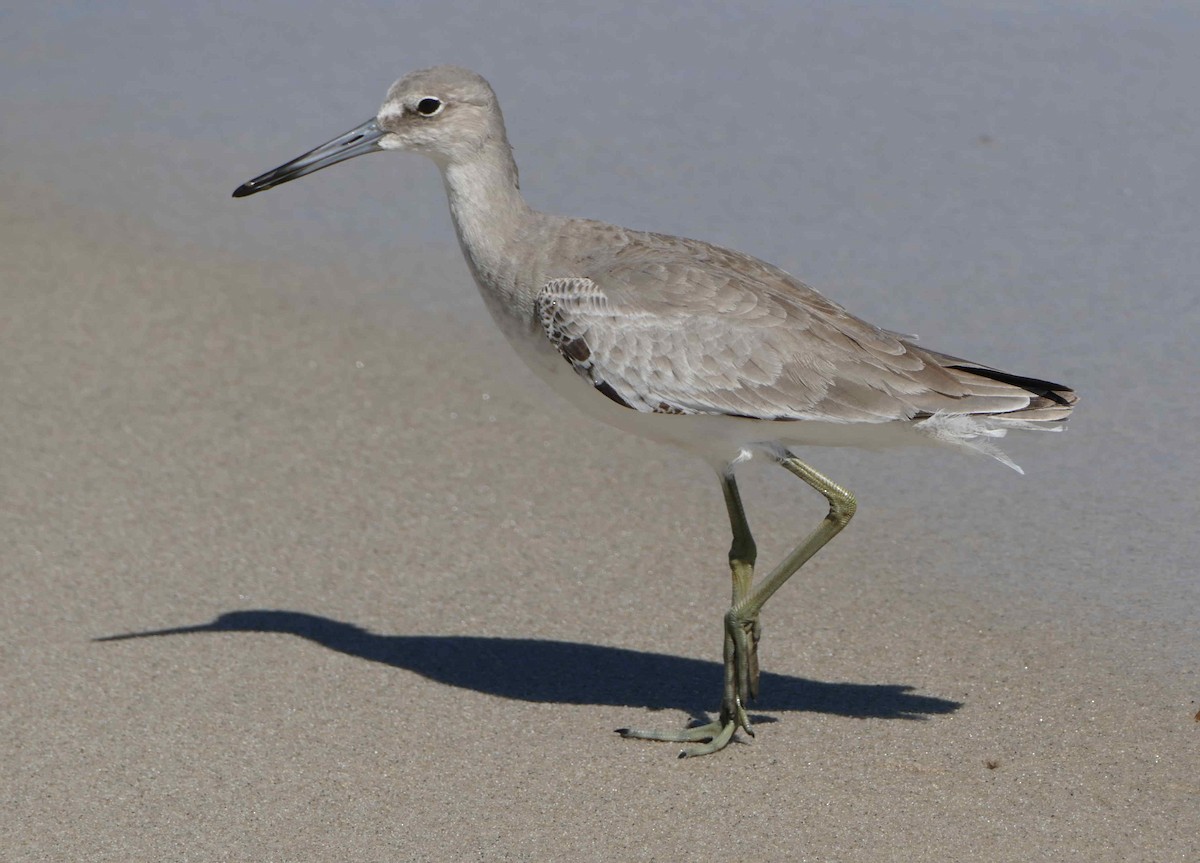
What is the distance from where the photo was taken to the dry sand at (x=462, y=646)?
4.49 metres

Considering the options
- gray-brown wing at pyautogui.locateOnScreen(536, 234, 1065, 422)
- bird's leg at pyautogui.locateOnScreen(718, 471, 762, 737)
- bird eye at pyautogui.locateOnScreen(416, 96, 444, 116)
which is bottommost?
bird's leg at pyautogui.locateOnScreen(718, 471, 762, 737)

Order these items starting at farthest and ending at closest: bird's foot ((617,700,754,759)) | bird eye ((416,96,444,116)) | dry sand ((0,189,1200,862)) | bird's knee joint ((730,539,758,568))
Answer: bird eye ((416,96,444,116)) → bird's knee joint ((730,539,758,568)) → bird's foot ((617,700,754,759)) → dry sand ((0,189,1200,862))

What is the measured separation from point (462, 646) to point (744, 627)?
1.02 metres

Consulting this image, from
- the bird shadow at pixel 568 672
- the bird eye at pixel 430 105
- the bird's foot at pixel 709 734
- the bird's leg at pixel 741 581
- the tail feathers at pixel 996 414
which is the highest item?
the bird eye at pixel 430 105

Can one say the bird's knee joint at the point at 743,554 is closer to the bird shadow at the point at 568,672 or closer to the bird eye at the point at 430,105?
the bird shadow at the point at 568,672

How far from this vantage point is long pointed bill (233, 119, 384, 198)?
5426 millimetres

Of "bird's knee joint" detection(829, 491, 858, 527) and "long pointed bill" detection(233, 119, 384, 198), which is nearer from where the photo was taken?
"bird's knee joint" detection(829, 491, 858, 527)

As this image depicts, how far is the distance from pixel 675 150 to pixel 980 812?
5.12 meters

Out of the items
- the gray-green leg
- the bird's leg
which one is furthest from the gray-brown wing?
the bird's leg

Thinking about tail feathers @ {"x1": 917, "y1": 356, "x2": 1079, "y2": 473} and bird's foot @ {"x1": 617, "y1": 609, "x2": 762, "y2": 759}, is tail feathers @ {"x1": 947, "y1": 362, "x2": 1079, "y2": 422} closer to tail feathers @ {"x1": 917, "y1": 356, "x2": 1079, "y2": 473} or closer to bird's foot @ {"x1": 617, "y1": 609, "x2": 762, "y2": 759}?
tail feathers @ {"x1": 917, "y1": 356, "x2": 1079, "y2": 473}

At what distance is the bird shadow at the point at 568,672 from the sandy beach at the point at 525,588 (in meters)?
0.01

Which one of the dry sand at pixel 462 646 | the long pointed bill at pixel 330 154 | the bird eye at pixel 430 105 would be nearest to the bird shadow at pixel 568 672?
the dry sand at pixel 462 646

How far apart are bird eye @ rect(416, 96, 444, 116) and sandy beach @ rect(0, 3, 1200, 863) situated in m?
1.56

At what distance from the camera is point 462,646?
18.2 ft
